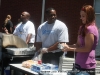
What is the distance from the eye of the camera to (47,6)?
44.7ft

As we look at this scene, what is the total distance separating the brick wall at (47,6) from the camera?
44.5 feet

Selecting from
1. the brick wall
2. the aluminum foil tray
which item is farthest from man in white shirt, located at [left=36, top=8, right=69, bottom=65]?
the brick wall

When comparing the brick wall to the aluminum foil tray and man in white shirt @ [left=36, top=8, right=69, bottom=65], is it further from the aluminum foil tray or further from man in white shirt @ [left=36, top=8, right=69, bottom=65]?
man in white shirt @ [left=36, top=8, right=69, bottom=65]

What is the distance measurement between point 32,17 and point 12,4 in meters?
0.97

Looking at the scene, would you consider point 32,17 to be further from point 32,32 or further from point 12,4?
point 32,32

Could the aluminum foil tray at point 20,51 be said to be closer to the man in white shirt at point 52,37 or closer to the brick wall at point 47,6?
the man in white shirt at point 52,37

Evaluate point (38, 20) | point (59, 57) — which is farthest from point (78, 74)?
point (38, 20)

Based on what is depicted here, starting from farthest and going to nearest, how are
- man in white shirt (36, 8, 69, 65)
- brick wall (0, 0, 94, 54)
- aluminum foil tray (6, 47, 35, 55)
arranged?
brick wall (0, 0, 94, 54) < aluminum foil tray (6, 47, 35, 55) < man in white shirt (36, 8, 69, 65)

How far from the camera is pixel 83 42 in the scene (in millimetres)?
4715

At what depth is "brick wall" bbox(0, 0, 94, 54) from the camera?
1357 centimetres

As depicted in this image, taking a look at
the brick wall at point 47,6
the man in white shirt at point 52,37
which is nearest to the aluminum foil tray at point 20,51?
the man in white shirt at point 52,37

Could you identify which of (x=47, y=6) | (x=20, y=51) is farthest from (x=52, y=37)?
(x=47, y=6)

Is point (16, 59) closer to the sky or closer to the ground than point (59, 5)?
closer to the ground

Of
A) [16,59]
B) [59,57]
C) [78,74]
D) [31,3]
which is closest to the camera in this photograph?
[78,74]
